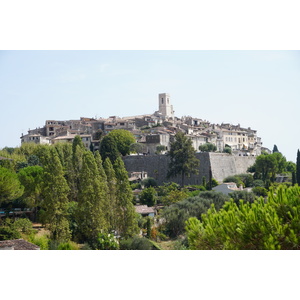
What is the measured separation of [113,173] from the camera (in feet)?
40.1

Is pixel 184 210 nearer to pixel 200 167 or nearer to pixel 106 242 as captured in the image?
pixel 106 242

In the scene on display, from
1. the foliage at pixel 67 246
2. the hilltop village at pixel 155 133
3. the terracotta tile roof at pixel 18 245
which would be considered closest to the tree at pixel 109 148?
the hilltop village at pixel 155 133

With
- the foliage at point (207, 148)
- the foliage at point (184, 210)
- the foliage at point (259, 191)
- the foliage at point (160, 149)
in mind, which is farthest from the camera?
the foliage at point (207, 148)

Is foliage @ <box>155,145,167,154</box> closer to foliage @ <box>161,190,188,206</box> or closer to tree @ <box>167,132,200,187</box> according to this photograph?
tree @ <box>167,132,200,187</box>

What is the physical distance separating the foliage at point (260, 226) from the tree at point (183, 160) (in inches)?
515

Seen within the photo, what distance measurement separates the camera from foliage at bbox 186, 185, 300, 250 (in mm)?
5938

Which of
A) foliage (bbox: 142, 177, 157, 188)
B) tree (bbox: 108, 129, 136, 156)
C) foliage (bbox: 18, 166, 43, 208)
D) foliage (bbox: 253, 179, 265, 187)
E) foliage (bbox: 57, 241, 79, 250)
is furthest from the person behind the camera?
tree (bbox: 108, 129, 136, 156)

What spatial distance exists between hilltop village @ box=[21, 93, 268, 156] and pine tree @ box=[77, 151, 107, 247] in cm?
1302

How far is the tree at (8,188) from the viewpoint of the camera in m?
11.6

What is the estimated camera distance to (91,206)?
35.3ft

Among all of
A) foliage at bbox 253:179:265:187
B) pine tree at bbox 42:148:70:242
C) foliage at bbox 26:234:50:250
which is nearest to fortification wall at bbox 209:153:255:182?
foliage at bbox 253:179:265:187

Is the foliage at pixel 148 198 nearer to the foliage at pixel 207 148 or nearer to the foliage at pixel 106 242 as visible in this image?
the foliage at pixel 106 242
